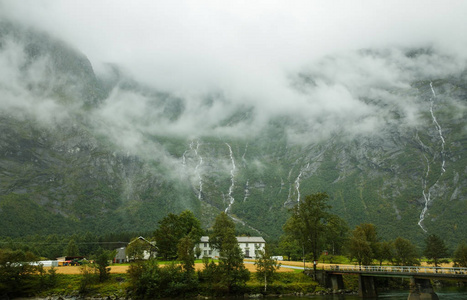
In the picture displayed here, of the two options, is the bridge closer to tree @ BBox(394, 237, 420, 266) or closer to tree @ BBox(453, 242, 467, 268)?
tree @ BBox(394, 237, 420, 266)

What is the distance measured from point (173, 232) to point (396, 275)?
180 ft

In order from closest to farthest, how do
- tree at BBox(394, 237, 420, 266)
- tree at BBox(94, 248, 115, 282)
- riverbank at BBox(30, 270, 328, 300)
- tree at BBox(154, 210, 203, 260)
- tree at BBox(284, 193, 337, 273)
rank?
1. riverbank at BBox(30, 270, 328, 300)
2. tree at BBox(94, 248, 115, 282)
3. tree at BBox(284, 193, 337, 273)
4. tree at BBox(394, 237, 420, 266)
5. tree at BBox(154, 210, 203, 260)

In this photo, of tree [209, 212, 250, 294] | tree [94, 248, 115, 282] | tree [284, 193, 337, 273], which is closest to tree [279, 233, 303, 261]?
tree [284, 193, 337, 273]

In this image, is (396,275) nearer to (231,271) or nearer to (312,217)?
(312,217)

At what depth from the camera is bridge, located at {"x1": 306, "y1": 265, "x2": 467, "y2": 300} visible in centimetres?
4316

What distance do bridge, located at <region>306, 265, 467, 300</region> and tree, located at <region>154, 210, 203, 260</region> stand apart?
35190 millimetres

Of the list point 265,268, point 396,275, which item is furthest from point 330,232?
point 396,275

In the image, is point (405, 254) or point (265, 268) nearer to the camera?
point (265, 268)

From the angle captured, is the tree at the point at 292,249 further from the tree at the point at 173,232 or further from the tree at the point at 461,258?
the tree at the point at 461,258

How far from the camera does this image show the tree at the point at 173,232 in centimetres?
8162

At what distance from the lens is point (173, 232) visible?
84.8 meters

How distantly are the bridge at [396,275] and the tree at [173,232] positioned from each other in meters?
35.2

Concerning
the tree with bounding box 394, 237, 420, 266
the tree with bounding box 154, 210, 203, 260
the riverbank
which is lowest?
the riverbank

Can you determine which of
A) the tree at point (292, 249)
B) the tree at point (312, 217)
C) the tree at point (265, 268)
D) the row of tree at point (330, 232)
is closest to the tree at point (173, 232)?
the tree at point (292, 249)
